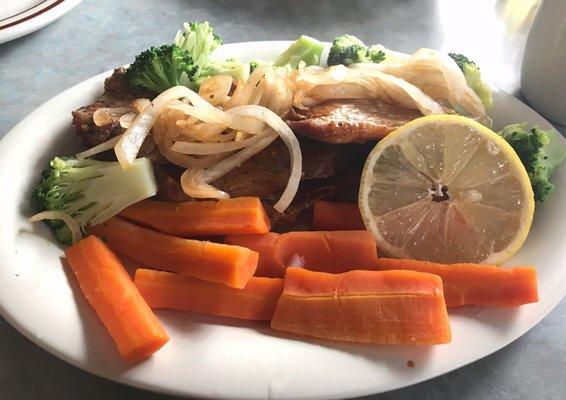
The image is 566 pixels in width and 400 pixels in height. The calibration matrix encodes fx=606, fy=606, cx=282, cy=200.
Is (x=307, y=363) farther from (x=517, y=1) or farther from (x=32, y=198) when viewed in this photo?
(x=517, y=1)

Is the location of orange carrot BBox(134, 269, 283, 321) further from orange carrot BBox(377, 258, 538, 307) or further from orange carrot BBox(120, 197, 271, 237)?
orange carrot BBox(377, 258, 538, 307)

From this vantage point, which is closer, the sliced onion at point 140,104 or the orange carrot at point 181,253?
the orange carrot at point 181,253

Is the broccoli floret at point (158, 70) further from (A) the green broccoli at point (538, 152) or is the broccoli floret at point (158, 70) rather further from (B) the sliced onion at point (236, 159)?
(A) the green broccoli at point (538, 152)

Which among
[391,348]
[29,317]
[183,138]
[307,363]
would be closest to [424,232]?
[391,348]

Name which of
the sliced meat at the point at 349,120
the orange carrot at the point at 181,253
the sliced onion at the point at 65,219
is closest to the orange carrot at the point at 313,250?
the orange carrot at the point at 181,253

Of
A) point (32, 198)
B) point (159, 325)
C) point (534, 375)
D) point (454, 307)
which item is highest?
point (32, 198)

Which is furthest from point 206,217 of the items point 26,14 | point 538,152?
point 26,14

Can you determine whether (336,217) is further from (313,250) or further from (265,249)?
(265,249)
